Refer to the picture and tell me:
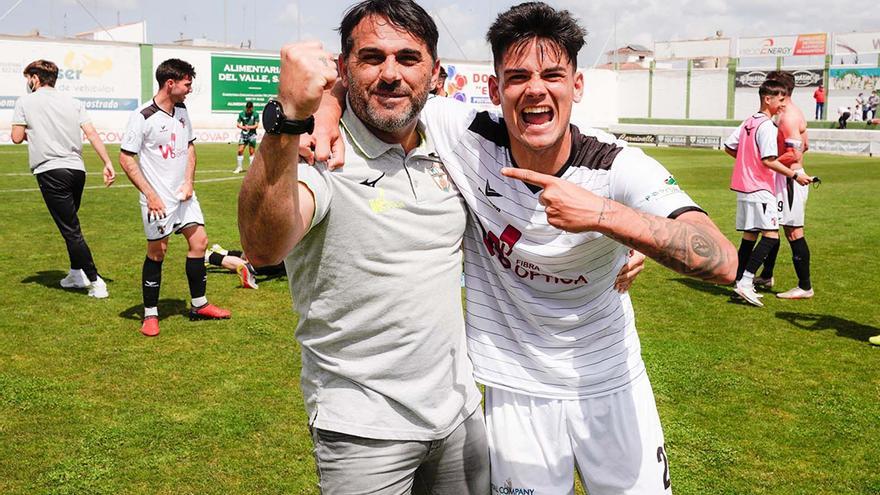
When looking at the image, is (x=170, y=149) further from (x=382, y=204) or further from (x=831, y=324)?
(x=831, y=324)

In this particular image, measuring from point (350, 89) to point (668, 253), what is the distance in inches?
50.7

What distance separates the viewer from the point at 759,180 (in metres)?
9.55

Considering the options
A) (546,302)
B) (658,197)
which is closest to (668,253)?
(658,197)

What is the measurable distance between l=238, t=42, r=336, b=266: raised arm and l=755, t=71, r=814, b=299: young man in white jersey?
326 inches

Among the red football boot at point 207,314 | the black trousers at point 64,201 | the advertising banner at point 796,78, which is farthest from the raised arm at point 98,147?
the advertising banner at point 796,78

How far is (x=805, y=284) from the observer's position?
380 inches

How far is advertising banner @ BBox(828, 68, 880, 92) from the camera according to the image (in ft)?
171

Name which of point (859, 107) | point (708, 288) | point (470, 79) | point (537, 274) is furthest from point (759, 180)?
point (859, 107)

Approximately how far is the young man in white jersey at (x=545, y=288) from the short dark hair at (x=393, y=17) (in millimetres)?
330

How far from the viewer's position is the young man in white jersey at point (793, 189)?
9.38m

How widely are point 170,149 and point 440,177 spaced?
573 centimetres

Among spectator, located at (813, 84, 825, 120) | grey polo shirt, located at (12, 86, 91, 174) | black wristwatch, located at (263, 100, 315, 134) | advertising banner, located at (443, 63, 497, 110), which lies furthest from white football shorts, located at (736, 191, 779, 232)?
spectator, located at (813, 84, 825, 120)

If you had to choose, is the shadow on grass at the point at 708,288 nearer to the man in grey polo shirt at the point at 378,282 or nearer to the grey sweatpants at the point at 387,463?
the grey sweatpants at the point at 387,463

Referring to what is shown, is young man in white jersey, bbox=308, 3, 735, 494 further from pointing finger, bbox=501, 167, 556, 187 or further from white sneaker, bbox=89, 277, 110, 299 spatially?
white sneaker, bbox=89, 277, 110, 299
